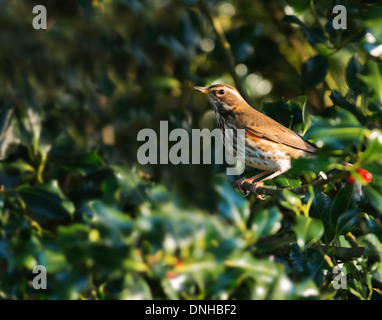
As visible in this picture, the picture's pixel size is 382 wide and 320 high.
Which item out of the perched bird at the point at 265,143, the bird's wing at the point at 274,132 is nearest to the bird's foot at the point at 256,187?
the perched bird at the point at 265,143

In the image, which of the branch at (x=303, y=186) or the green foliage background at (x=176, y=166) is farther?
the branch at (x=303, y=186)

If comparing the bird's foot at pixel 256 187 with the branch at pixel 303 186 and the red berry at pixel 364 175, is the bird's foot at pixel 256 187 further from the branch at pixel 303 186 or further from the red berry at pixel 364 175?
the red berry at pixel 364 175

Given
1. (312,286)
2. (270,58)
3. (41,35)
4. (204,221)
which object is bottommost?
(312,286)

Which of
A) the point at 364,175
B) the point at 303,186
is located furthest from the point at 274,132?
the point at 364,175

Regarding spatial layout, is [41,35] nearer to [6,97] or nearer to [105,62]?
[105,62]

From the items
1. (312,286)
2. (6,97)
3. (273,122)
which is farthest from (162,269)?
(6,97)

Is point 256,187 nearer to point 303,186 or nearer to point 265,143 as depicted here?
point 265,143

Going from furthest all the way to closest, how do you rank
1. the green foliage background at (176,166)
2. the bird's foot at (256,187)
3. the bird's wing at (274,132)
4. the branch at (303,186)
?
the bird's wing at (274,132)
the bird's foot at (256,187)
the branch at (303,186)
the green foliage background at (176,166)

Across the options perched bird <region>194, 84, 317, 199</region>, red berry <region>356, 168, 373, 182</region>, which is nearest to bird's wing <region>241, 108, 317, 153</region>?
perched bird <region>194, 84, 317, 199</region>
